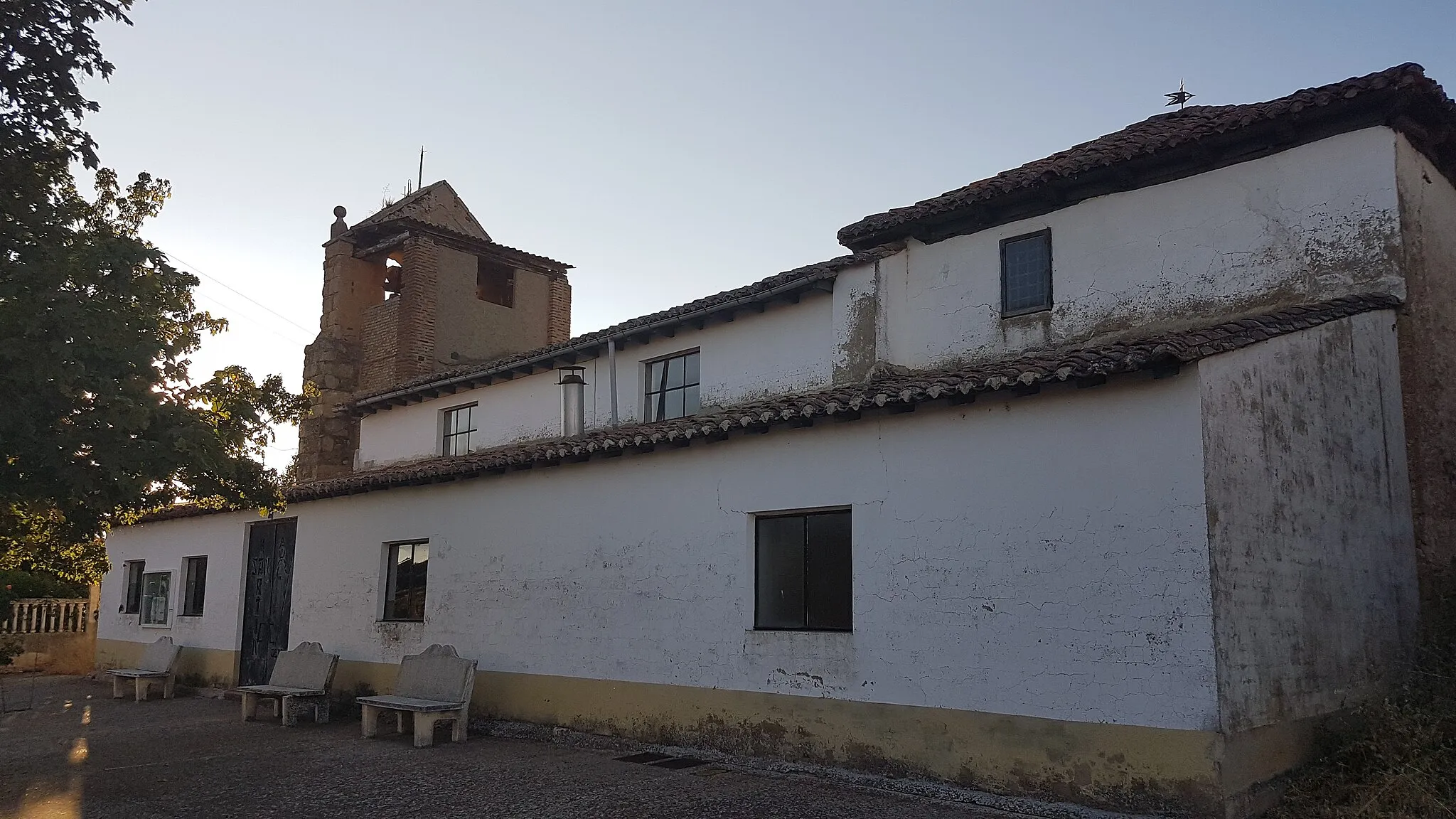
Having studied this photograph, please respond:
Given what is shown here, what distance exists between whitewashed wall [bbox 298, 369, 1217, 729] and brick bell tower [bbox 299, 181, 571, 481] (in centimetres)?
790

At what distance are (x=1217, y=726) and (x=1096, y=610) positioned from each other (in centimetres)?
113

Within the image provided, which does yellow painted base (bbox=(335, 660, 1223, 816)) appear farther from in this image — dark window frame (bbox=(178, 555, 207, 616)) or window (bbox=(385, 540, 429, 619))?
dark window frame (bbox=(178, 555, 207, 616))

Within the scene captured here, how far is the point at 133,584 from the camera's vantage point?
20953mm

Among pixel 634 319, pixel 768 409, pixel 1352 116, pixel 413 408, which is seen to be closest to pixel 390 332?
pixel 413 408

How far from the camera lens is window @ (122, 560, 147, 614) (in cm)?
2075

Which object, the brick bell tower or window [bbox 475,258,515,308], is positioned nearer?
the brick bell tower

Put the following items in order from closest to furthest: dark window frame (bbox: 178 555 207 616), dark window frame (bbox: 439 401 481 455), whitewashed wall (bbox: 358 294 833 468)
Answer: whitewashed wall (bbox: 358 294 833 468), dark window frame (bbox: 439 401 481 455), dark window frame (bbox: 178 555 207 616)

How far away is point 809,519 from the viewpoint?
10.1 m

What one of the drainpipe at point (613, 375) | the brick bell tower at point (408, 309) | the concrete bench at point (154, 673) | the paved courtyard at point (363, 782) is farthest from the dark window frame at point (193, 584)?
the drainpipe at point (613, 375)

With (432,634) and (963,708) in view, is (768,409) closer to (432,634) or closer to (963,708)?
(963,708)

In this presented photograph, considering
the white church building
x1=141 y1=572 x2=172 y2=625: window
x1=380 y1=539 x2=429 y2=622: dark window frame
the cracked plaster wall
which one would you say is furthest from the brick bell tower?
the cracked plaster wall

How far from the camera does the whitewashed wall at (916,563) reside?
7.59m

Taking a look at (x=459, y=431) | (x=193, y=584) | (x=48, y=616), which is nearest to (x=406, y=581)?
(x=459, y=431)

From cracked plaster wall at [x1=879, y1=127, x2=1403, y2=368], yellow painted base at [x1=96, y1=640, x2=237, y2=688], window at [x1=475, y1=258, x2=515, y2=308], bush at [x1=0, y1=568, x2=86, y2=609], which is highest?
window at [x1=475, y1=258, x2=515, y2=308]
